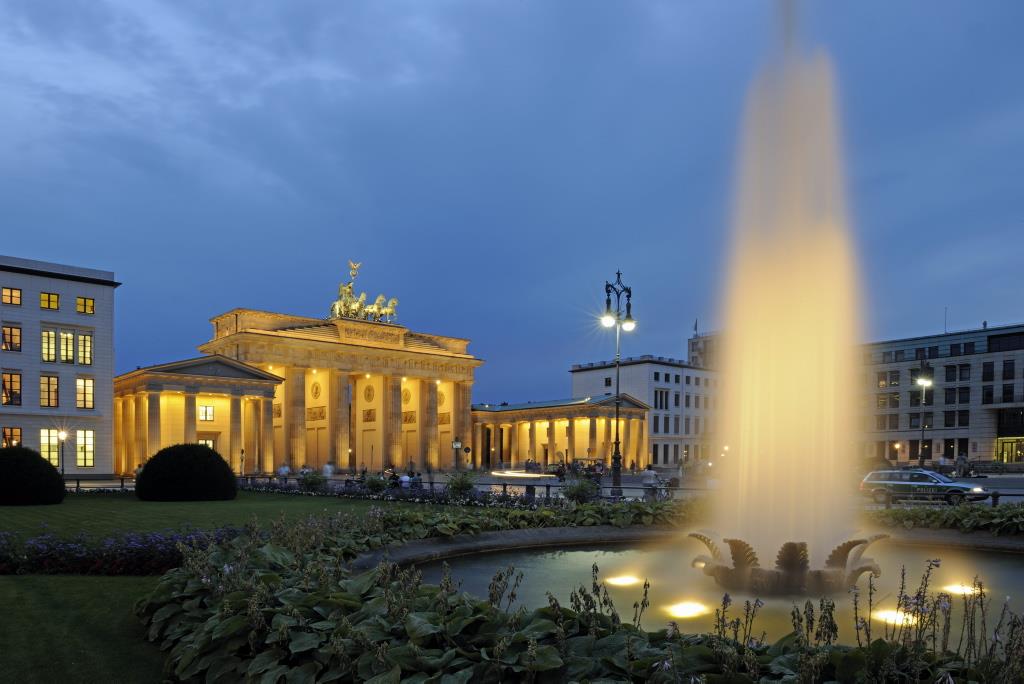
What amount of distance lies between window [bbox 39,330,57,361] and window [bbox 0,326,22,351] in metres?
1.42

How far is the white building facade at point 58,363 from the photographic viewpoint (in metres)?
59.4

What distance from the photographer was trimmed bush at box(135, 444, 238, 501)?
37.5 metres

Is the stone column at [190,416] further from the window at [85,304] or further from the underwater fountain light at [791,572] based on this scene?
the underwater fountain light at [791,572]

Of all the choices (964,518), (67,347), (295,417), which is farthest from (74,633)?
(295,417)

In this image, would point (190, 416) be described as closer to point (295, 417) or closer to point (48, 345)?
point (48, 345)

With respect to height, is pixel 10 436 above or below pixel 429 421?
above

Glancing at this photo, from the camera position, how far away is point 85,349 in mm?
63156

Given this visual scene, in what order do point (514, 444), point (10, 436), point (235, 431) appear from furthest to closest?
point (514, 444) → point (235, 431) → point (10, 436)

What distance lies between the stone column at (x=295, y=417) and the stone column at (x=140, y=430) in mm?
15586

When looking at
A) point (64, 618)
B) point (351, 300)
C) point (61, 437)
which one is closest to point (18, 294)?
point (61, 437)

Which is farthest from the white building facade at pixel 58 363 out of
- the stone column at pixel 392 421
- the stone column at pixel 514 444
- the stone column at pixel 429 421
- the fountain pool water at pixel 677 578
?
the stone column at pixel 514 444

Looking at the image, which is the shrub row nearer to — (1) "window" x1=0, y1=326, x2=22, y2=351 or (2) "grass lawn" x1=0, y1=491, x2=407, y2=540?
(2) "grass lawn" x1=0, y1=491, x2=407, y2=540

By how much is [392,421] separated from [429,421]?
5134 mm

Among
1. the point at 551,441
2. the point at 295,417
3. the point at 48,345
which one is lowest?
the point at 551,441
